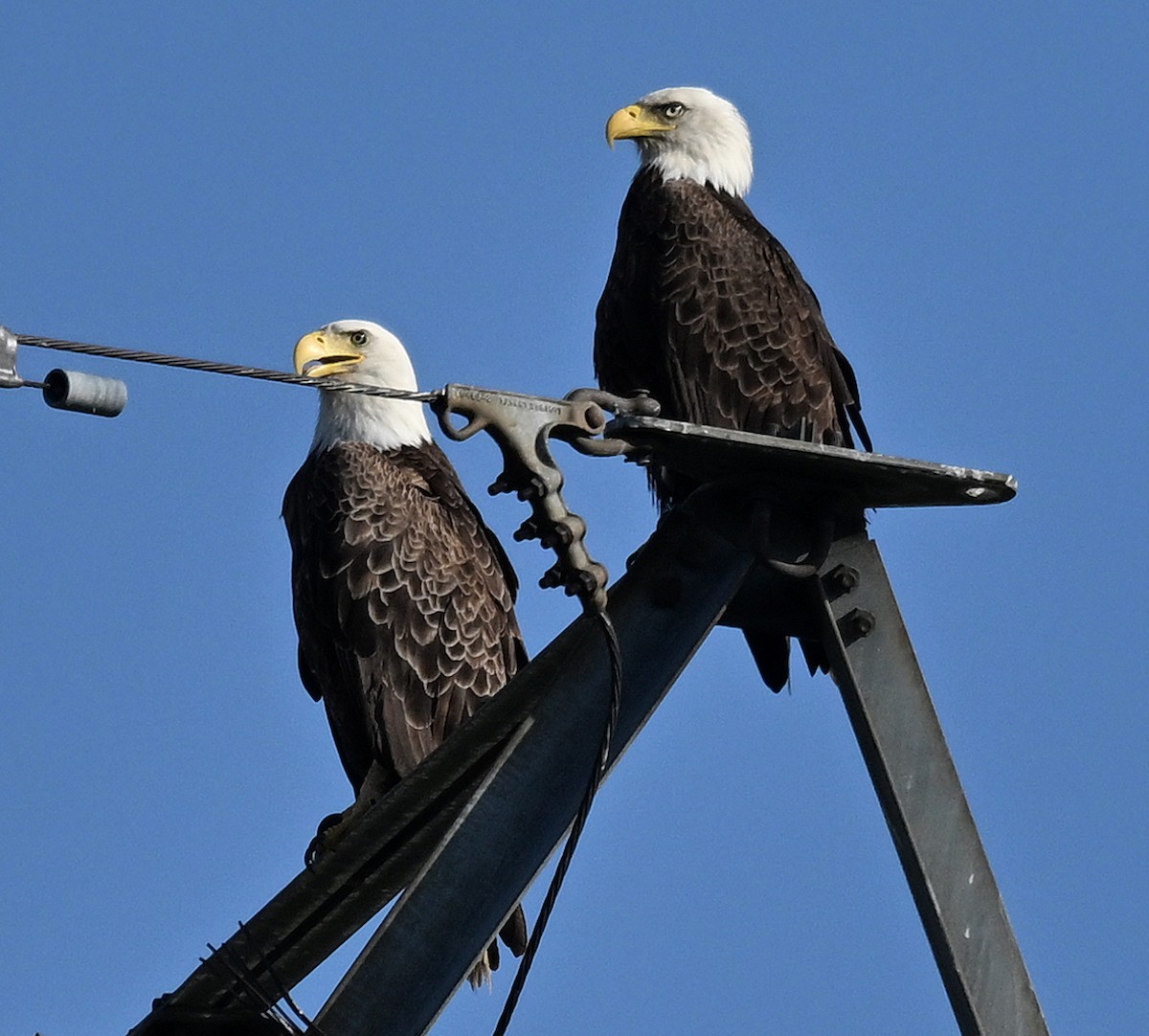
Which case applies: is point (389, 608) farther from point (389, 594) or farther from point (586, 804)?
point (586, 804)

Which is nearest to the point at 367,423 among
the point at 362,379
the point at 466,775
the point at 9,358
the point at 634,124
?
the point at 362,379

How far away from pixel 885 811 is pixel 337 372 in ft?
15.6

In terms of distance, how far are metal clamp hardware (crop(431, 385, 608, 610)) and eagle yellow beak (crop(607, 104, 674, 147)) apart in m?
4.03

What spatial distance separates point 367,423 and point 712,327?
1.73 meters

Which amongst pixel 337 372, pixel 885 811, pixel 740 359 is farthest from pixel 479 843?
pixel 337 372

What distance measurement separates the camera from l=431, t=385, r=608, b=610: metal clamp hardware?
450 cm

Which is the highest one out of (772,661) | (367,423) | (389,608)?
(367,423)

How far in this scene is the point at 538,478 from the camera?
4.54m

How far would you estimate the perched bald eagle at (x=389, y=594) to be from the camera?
8148mm

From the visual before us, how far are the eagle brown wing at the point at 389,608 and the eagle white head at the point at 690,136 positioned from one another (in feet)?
5.17

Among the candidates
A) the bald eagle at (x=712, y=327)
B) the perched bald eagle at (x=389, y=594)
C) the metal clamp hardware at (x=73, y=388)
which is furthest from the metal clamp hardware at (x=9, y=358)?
the perched bald eagle at (x=389, y=594)

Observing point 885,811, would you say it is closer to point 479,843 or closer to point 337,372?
point 479,843

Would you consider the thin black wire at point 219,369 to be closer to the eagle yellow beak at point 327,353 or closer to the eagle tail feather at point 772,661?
the eagle tail feather at point 772,661

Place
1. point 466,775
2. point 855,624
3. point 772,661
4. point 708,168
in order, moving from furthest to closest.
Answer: point 708,168 < point 772,661 < point 466,775 < point 855,624
